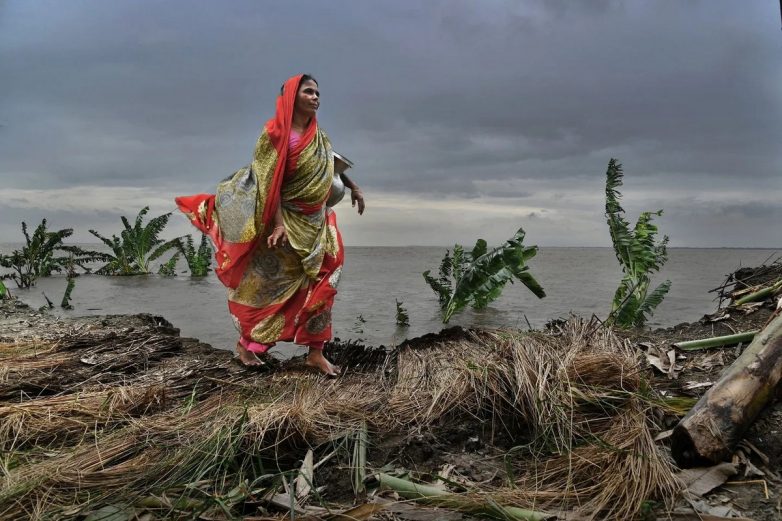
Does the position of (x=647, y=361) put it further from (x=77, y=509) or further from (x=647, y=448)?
(x=77, y=509)

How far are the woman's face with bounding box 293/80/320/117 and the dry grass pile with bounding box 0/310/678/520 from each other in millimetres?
2315

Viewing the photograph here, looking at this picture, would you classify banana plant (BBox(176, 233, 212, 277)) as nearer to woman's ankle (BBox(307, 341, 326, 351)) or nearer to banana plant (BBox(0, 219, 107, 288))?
banana plant (BBox(0, 219, 107, 288))

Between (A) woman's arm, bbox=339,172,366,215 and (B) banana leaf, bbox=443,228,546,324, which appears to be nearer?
(A) woman's arm, bbox=339,172,366,215

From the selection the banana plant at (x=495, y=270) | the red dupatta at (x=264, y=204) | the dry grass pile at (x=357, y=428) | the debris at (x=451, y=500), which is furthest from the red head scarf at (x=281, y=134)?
the banana plant at (x=495, y=270)

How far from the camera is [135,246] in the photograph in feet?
52.7

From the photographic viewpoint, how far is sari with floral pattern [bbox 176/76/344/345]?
4832 millimetres

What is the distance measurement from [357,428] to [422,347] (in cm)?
203

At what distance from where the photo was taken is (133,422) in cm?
320

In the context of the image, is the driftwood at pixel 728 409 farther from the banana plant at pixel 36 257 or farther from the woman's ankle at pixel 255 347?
the banana plant at pixel 36 257

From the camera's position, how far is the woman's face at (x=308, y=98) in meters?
4.77

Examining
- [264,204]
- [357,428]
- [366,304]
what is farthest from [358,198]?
[366,304]

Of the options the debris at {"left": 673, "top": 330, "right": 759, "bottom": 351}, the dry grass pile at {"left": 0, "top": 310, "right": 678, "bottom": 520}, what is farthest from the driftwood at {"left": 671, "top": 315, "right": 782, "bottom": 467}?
the debris at {"left": 673, "top": 330, "right": 759, "bottom": 351}

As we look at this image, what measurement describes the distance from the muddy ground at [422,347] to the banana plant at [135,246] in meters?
8.96

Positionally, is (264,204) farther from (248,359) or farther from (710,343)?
(710,343)
